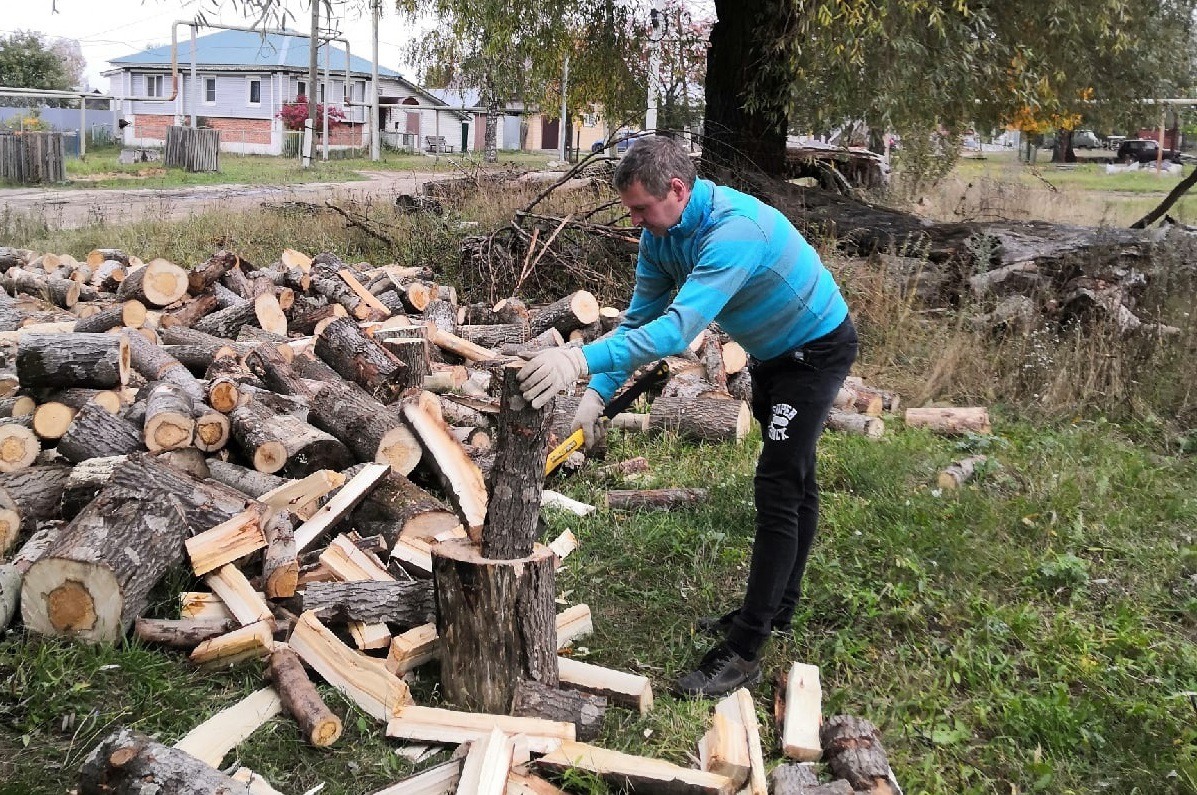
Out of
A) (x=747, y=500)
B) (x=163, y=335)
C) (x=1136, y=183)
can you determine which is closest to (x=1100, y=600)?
(x=747, y=500)

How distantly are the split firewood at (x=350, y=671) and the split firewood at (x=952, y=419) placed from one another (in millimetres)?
4145

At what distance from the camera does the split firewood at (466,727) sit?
3.00 metres

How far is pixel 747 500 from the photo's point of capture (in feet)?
16.3

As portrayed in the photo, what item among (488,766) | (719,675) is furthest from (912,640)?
(488,766)

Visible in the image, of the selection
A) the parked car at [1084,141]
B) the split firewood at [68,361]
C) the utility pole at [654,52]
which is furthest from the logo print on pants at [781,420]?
the parked car at [1084,141]

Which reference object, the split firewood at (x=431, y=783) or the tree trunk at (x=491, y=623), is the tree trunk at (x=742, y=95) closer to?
the tree trunk at (x=491, y=623)

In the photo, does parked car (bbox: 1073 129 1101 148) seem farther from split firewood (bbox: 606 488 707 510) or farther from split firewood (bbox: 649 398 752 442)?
split firewood (bbox: 606 488 707 510)

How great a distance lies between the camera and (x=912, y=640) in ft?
12.3

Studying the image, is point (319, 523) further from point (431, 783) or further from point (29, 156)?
point (29, 156)

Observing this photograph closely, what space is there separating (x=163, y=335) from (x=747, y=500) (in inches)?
171

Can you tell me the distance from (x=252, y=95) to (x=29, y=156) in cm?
2648

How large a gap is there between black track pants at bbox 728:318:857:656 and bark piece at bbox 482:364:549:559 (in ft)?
2.73

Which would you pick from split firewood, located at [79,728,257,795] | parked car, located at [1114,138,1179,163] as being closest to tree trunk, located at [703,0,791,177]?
split firewood, located at [79,728,257,795]

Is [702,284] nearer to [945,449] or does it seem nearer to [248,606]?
[248,606]
